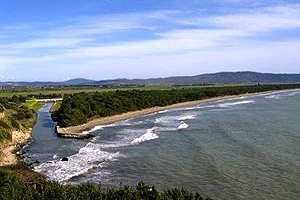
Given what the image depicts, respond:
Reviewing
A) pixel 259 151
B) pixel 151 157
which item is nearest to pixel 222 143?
pixel 259 151

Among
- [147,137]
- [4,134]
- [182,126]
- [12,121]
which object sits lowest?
[147,137]

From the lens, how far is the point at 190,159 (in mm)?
42562

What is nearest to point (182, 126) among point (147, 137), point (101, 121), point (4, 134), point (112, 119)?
point (147, 137)

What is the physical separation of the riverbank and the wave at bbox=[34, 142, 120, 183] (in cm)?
374

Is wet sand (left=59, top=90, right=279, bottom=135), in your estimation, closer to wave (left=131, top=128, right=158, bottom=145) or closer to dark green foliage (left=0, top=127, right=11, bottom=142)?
dark green foliage (left=0, top=127, right=11, bottom=142)

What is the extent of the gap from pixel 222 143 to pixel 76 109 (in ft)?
107

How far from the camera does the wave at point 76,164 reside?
127 feet

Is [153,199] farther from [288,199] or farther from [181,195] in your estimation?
[288,199]

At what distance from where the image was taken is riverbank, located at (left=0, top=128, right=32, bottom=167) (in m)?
44.1

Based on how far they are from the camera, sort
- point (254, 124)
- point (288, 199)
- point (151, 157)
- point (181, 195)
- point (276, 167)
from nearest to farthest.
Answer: point (181, 195)
point (288, 199)
point (276, 167)
point (151, 157)
point (254, 124)

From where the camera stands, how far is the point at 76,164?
140 ft

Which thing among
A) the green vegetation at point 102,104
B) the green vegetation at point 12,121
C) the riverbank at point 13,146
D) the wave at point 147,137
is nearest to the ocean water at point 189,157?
the wave at point 147,137

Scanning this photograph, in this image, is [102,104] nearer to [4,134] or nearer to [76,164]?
[4,134]

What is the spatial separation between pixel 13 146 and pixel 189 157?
21750 mm
